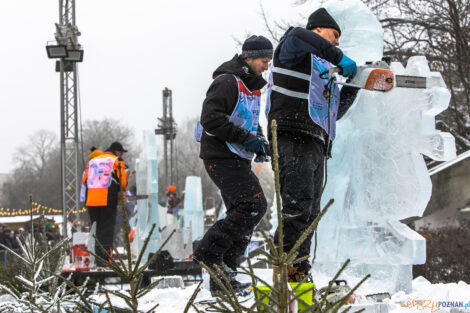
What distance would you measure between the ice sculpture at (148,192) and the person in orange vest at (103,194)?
4.28 feet

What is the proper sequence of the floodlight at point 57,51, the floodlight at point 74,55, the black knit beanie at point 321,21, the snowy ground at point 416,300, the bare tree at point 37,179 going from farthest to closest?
the bare tree at point 37,179
the floodlight at point 74,55
the floodlight at point 57,51
the black knit beanie at point 321,21
the snowy ground at point 416,300

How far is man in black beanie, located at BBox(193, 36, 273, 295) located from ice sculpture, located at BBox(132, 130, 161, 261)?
470cm

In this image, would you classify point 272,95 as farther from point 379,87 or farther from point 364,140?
point 364,140

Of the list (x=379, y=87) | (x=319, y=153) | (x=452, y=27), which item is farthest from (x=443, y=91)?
(x=452, y=27)

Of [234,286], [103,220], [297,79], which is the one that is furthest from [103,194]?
[297,79]

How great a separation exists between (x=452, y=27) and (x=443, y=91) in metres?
8.51

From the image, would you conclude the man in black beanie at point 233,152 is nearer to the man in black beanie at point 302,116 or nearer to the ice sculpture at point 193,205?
the man in black beanie at point 302,116

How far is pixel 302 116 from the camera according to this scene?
3.23 metres

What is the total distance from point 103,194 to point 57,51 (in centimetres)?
704

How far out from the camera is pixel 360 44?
491cm

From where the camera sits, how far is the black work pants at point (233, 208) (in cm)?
347

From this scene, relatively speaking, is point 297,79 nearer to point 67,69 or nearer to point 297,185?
point 297,185

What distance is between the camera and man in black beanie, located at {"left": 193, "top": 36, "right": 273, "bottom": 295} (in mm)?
3467

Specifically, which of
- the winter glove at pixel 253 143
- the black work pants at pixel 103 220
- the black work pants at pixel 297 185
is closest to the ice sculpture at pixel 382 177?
the black work pants at pixel 297 185
